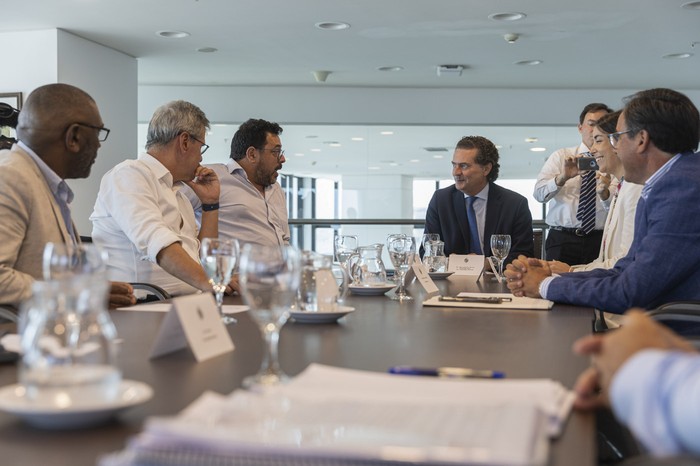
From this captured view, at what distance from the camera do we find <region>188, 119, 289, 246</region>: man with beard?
432 centimetres

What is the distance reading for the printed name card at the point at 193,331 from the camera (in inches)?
49.1

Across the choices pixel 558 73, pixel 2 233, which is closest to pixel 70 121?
pixel 2 233

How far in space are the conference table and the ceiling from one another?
187 inches

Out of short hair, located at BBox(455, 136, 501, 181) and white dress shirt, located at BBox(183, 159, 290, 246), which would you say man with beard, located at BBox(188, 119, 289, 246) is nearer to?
white dress shirt, located at BBox(183, 159, 290, 246)

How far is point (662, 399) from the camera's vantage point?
2.70 feet

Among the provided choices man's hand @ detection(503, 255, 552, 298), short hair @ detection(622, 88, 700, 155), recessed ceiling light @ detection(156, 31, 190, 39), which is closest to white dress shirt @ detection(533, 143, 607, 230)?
short hair @ detection(622, 88, 700, 155)

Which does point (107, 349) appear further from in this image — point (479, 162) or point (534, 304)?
point (479, 162)

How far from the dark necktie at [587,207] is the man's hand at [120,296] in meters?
3.68

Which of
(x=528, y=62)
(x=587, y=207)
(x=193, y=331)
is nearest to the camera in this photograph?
(x=193, y=331)

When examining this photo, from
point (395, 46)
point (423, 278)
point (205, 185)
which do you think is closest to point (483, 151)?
point (205, 185)

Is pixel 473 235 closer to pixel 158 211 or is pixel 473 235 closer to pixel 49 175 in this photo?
pixel 158 211

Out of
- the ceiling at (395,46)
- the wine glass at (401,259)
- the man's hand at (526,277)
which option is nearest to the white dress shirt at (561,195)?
the ceiling at (395,46)

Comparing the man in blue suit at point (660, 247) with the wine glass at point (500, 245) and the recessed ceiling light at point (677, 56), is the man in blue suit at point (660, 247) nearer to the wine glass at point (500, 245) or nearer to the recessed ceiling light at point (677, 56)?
the wine glass at point (500, 245)

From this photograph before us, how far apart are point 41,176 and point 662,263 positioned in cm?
178
